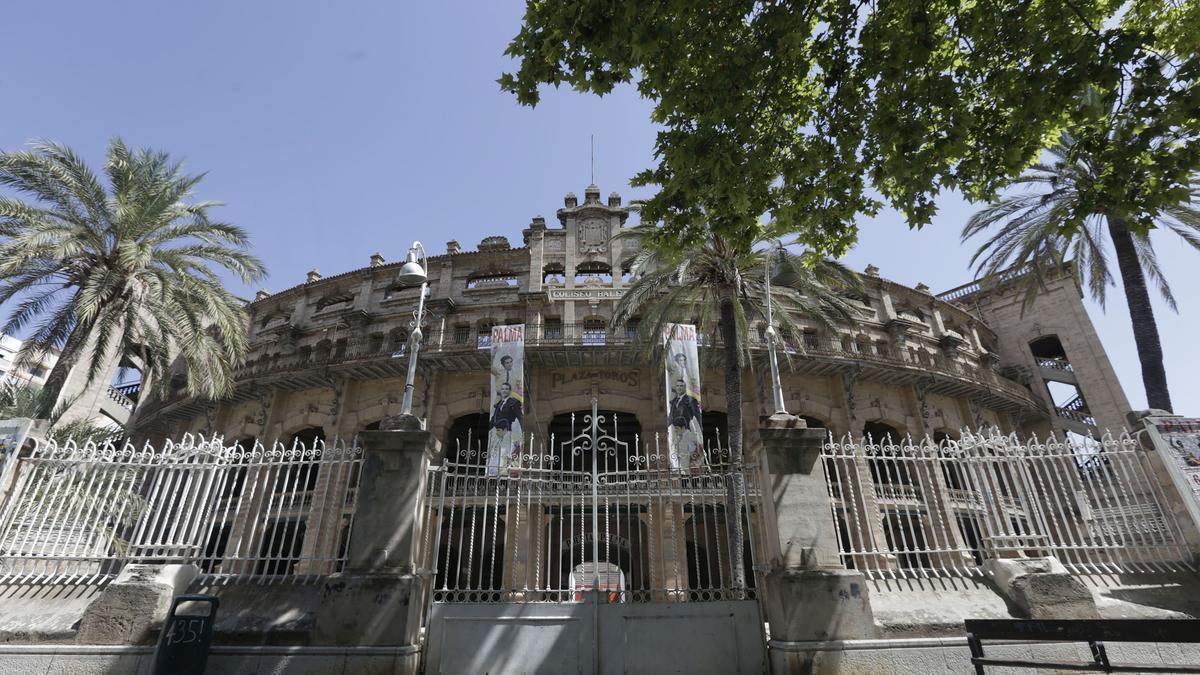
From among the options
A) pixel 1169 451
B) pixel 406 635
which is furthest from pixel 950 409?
pixel 406 635

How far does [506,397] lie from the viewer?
60.6 ft

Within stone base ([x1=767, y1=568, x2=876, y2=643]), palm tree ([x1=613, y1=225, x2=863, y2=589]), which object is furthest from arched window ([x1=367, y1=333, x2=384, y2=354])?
stone base ([x1=767, y1=568, x2=876, y2=643])

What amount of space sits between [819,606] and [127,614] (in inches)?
274

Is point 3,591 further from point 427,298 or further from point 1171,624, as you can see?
point 427,298

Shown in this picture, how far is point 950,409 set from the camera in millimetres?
22984

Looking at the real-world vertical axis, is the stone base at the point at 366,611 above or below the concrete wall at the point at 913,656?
above

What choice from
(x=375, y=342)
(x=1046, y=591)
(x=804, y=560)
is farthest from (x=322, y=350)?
(x=1046, y=591)

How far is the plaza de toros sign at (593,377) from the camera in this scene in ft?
67.7

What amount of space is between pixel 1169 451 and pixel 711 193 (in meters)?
6.51

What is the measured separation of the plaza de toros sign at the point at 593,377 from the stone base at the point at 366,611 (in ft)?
47.8

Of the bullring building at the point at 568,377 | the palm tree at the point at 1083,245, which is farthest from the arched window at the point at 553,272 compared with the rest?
the palm tree at the point at 1083,245

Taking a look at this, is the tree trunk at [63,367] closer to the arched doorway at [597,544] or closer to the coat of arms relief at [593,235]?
the arched doorway at [597,544]

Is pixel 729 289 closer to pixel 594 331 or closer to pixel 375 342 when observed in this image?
pixel 594 331

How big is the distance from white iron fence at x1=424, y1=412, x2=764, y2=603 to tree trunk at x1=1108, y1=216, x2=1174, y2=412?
8.70 metres
